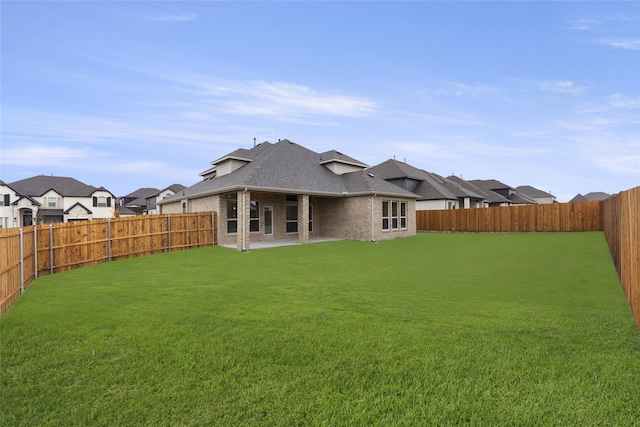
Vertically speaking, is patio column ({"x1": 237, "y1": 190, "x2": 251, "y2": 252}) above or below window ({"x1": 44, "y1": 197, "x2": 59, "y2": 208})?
below

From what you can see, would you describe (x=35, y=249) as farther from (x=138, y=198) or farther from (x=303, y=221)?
(x=138, y=198)

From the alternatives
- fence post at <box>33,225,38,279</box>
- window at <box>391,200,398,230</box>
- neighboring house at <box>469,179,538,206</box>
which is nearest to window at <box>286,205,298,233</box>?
window at <box>391,200,398,230</box>

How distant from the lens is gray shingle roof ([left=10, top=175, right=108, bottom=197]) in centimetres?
4460

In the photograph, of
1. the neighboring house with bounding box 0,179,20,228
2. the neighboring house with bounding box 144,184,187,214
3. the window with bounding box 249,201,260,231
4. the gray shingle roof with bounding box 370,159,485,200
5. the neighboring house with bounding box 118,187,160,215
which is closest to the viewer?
the window with bounding box 249,201,260,231

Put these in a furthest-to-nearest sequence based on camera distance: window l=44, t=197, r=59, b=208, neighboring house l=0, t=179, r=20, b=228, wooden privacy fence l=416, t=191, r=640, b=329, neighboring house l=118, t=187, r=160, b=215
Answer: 1. neighboring house l=118, t=187, r=160, b=215
2. window l=44, t=197, r=59, b=208
3. neighboring house l=0, t=179, r=20, b=228
4. wooden privacy fence l=416, t=191, r=640, b=329

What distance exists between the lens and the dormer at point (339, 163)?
2233 centimetres

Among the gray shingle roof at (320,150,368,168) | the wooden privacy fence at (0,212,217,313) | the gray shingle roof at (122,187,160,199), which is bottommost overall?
the wooden privacy fence at (0,212,217,313)

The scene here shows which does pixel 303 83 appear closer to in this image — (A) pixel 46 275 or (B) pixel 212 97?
(B) pixel 212 97

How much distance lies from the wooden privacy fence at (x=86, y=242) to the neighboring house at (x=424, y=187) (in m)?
22.3

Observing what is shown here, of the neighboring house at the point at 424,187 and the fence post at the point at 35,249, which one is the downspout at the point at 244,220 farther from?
the neighboring house at the point at 424,187

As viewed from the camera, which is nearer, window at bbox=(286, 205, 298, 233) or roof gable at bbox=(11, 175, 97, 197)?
window at bbox=(286, 205, 298, 233)

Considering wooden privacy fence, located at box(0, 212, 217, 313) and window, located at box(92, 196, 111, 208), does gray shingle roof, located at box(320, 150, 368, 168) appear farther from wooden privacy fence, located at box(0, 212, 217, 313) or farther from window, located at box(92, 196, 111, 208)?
window, located at box(92, 196, 111, 208)

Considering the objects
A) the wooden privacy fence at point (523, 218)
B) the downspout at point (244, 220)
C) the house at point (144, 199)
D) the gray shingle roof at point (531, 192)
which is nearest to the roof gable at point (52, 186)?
the house at point (144, 199)

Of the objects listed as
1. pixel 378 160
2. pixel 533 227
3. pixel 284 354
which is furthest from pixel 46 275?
pixel 378 160
